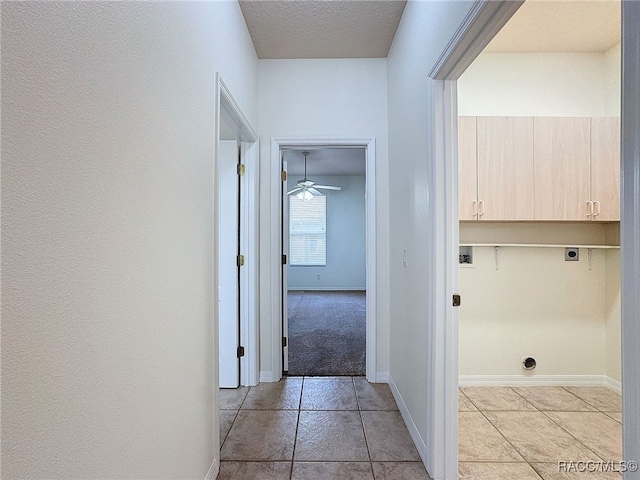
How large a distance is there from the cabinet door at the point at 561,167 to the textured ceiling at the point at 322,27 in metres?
1.42

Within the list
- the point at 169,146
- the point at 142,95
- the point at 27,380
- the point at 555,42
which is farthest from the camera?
the point at 555,42

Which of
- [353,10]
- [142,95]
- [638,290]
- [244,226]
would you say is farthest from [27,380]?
[353,10]

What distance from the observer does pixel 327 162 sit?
251 inches

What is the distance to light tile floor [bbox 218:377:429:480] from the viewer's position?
5.72 feet

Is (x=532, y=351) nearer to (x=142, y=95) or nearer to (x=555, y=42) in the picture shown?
(x=555, y=42)

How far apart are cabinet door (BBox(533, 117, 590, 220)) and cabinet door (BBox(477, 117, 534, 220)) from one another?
2.6 inches

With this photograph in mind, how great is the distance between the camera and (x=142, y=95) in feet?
3.27

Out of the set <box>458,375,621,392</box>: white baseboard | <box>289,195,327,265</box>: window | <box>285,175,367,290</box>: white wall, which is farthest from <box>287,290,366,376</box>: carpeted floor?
<box>289,195,327,265</box>: window

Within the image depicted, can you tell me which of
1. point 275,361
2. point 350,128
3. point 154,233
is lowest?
point 275,361

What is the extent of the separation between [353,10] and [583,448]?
10.3ft

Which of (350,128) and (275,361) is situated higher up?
(350,128)

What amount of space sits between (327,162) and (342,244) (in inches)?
85.4

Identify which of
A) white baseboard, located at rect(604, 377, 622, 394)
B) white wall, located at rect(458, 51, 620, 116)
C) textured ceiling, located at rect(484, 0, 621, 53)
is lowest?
white baseboard, located at rect(604, 377, 622, 394)

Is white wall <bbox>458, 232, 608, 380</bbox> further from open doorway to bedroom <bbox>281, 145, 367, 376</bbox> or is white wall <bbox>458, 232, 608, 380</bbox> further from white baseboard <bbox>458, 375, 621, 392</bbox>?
open doorway to bedroom <bbox>281, 145, 367, 376</bbox>
